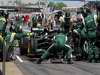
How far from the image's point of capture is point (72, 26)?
849 inches

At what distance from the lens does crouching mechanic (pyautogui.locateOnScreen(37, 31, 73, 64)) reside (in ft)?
61.9

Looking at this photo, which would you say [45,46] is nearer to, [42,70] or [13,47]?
[13,47]

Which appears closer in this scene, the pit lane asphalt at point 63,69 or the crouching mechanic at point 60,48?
the pit lane asphalt at point 63,69

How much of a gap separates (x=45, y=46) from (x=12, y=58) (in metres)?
2.08

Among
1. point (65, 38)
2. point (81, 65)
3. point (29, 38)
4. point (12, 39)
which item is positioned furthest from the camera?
point (29, 38)

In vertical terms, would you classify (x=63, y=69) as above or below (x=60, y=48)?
below

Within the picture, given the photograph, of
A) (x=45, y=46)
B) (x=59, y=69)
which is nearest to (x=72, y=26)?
(x=45, y=46)

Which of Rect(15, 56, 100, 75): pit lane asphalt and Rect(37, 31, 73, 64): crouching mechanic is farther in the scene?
Rect(37, 31, 73, 64): crouching mechanic

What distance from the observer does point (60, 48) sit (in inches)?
749

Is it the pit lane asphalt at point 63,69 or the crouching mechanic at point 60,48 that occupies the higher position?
the crouching mechanic at point 60,48

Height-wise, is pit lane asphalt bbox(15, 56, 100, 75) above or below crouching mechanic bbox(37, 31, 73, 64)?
below

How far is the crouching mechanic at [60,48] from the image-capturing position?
18.9 metres

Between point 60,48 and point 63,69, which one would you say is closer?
point 63,69

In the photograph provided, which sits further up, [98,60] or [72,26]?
[72,26]
